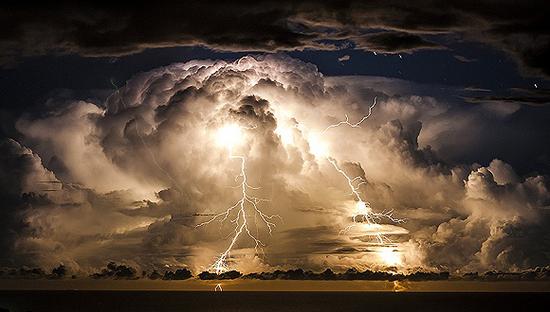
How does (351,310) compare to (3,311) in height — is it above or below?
above

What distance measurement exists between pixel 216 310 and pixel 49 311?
115 ft

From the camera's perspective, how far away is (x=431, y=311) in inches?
6358

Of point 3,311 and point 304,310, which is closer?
point 3,311

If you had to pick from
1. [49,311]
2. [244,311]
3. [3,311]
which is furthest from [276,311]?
[3,311]

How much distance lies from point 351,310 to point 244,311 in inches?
896

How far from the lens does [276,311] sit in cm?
16162

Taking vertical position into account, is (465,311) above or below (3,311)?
above

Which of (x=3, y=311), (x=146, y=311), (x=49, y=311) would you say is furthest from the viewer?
(x=146, y=311)

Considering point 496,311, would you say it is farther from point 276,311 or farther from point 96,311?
point 96,311

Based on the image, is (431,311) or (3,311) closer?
(3,311)

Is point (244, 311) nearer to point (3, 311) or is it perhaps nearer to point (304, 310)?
point (304, 310)

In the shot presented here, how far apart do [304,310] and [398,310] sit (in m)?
20.7

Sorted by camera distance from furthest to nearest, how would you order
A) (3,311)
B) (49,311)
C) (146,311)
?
(146,311), (49,311), (3,311)

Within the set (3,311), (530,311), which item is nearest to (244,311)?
(530,311)
